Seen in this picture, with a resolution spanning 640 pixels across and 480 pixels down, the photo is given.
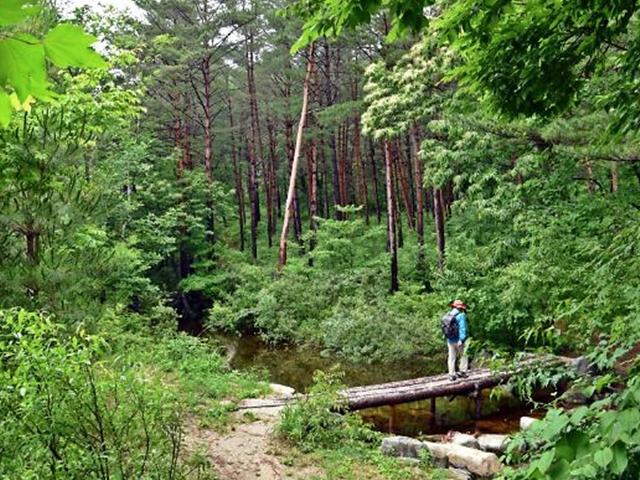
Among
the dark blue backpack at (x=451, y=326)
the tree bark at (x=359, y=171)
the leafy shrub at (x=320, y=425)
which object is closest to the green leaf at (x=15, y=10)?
the leafy shrub at (x=320, y=425)

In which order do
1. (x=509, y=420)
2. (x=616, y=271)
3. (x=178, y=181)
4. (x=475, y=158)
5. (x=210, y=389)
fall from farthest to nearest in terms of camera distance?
(x=178, y=181), (x=475, y=158), (x=509, y=420), (x=210, y=389), (x=616, y=271)

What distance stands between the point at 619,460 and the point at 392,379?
1092cm

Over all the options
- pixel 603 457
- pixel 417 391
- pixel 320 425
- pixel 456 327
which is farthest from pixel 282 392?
pixel 603 457

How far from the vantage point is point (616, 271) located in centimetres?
365

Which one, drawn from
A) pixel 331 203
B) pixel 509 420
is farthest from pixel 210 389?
pixel 331 203

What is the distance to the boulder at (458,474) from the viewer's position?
6.53m

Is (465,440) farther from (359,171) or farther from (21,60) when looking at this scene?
(359,171)

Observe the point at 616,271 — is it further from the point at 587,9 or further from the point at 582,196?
the point at 582,196

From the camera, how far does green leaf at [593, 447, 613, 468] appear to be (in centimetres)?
134

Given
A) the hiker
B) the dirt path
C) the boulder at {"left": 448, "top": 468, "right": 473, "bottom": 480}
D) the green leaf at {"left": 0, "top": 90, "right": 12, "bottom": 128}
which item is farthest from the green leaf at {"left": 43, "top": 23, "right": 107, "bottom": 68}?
the hiker

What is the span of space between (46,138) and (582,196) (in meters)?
9.37

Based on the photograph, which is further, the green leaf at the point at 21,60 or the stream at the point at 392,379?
the stream at the point at 392,379

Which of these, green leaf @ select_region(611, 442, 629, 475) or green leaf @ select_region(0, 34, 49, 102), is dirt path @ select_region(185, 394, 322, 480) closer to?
green leaf @ select_region(611, 442, 629, 475)

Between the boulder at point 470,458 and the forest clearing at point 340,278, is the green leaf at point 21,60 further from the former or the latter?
the boulder at point 470,458
